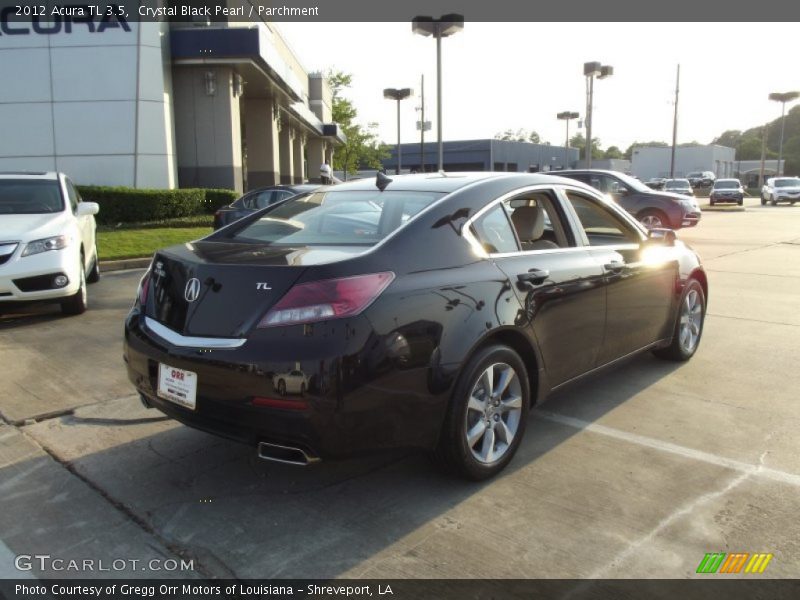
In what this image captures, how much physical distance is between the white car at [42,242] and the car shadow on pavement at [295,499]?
3.10 metres

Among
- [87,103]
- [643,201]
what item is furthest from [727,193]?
Result: [87,103]

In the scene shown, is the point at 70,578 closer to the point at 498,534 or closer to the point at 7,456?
the point at 7,456

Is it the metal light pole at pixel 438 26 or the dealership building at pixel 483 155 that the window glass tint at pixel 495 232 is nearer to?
the metal light pole at pixel 438 26

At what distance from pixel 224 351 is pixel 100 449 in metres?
1.43

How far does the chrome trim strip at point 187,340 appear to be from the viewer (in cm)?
297

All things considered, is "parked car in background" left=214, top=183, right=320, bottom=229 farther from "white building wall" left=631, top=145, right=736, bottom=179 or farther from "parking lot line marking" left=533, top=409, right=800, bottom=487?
"white building wall" left=631, top=145, right=736, bottom=179

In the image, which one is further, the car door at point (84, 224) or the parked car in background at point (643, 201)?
the parked car in background at point (643, 201)

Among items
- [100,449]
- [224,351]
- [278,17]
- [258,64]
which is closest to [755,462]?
[224,351]

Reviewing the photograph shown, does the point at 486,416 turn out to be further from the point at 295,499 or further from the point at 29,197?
the point at 29,197

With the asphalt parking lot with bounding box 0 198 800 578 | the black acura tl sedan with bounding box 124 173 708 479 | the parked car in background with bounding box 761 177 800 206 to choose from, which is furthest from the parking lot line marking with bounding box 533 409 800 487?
the parked car in background with bounding box 761 177 800 206

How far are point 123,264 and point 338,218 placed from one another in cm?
849

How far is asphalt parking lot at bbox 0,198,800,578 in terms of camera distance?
2.81m

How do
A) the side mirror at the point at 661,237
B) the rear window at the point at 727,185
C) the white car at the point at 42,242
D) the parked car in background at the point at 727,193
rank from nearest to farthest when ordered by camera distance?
1. the side mirror at the point at 661,237
2. the white car at the point at 42,242
3. the parked car in background at the point at 727,193
4. the rear window at the point at 727,185

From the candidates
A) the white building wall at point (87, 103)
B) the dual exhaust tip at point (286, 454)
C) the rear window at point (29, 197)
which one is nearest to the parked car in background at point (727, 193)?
the white building wall at point (87, 103)
